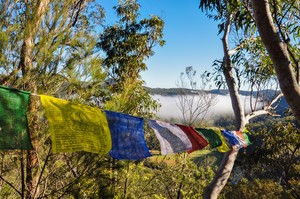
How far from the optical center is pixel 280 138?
37.7 feet

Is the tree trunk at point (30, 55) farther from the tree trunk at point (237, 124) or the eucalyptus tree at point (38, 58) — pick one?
the tree trunk at point (237, 124)

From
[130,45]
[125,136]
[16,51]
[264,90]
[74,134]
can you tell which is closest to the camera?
[74,134]

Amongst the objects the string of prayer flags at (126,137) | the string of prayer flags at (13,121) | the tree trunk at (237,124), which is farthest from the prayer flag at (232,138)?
the string of prayer flags at (13,121)

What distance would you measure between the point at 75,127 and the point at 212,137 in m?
3.25

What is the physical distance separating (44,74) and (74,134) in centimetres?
147

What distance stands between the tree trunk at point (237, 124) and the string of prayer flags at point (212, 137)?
1.77 feet

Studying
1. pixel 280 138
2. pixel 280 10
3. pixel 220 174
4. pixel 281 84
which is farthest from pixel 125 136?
pixel 280 138

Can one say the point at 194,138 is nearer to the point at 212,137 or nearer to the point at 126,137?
the point at 212,137

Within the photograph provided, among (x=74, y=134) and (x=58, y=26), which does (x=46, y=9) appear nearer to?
(x=58, y=26)

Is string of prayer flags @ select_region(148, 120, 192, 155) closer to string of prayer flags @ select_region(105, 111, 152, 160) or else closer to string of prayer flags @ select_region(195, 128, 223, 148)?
string of prayer flags @ select_region(105, 111, 152, 160)

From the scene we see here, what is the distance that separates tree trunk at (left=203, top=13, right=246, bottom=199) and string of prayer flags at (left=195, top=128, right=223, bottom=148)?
54 cm

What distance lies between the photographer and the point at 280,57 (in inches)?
90.7

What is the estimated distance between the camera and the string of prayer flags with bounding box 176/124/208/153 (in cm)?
410

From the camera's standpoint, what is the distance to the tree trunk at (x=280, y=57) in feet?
7.40
